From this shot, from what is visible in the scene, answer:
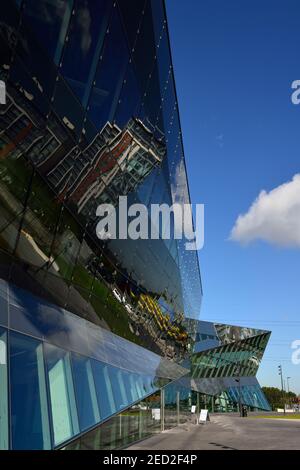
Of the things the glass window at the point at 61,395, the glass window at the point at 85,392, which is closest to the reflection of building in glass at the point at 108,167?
the glass window at the point at 61,395

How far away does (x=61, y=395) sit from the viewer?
327 inches

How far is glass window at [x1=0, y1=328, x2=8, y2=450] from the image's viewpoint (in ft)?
18.8

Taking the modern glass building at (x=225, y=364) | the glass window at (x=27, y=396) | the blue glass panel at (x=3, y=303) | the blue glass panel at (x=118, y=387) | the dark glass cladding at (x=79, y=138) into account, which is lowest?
the modern glass building at (x=225, y=364)

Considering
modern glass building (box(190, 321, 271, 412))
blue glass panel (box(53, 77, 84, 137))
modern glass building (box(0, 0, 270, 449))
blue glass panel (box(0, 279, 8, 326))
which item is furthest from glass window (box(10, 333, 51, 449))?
modern glass building (box(190, 321, 271, 412))

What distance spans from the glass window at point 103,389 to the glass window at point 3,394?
443cm

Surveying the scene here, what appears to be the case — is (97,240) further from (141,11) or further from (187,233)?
(187,233)

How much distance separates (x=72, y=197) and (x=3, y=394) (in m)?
5.19

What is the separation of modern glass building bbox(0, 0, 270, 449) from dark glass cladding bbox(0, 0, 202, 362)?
34 millimetres

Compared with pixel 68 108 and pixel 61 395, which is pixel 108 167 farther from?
pixel 61 395

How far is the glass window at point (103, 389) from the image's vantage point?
10.9 m

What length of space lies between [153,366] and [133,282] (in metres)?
6.27

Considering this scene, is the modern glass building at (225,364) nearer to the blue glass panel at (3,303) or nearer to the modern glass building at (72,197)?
the modern glass building at (72,197)

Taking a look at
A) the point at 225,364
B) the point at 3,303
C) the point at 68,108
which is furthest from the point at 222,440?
the point at 225,364
